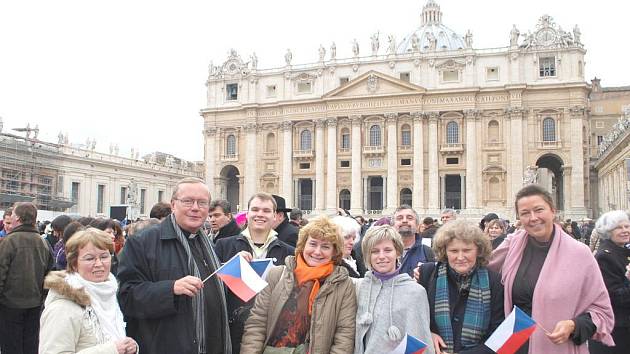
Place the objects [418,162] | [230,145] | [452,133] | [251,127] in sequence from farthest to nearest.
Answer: [230,145] < [251,127] < [452,133] < [418,162]

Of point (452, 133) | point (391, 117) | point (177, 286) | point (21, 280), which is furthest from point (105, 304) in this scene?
point (452, 133)

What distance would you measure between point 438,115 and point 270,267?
4410 centimetres

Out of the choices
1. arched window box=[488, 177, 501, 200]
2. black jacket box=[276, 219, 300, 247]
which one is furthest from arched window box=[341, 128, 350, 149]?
black jacket box=[276, 219, 300, 247]

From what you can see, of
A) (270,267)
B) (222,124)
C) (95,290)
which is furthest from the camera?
(222,124)

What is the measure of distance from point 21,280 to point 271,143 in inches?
1824

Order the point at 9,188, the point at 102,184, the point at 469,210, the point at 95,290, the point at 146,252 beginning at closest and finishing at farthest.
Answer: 1. the point at 95,290
2. the point at 146,252
3. the point at 9,188
4. the point at 469,210
5. the point at 102,184

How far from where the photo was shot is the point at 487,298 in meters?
4.00

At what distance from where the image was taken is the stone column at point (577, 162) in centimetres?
4384

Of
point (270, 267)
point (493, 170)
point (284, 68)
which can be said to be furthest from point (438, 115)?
point (270, 267)

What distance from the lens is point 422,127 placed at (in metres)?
46.8

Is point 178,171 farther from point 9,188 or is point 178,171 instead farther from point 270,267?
point 270,267

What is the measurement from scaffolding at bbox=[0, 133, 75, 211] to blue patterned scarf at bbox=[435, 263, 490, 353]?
3970 cm

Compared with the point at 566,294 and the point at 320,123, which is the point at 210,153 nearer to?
the point at 320,123

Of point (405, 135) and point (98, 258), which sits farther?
point (405, 135)
